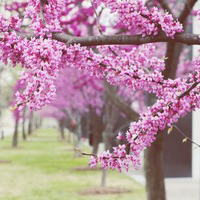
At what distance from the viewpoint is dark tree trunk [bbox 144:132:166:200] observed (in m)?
8.90

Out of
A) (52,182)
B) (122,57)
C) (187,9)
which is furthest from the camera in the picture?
(52,182)

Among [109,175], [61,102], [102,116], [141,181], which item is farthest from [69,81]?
[141,181]

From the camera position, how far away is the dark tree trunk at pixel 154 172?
8.90m

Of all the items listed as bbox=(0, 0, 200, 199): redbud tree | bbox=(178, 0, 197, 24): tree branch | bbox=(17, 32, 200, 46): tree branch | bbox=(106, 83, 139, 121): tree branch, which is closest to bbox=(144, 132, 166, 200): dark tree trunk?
bbox=(106, 83, 139, 121): tree branch

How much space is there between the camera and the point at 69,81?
90.8 ft

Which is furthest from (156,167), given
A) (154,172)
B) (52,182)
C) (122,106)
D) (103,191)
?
(52,182)

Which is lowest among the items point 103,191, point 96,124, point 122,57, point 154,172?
point 103,191

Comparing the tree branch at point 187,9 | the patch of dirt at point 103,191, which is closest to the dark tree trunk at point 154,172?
the tree branch at point 187,9

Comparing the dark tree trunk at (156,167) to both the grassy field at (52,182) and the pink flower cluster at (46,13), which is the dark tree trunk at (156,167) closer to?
the pink flower cluster at (46,13)

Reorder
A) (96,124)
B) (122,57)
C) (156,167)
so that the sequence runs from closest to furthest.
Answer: (122,57) → (156,167) → (96,124)

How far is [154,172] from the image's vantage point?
8.97 metres

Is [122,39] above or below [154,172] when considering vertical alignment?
above

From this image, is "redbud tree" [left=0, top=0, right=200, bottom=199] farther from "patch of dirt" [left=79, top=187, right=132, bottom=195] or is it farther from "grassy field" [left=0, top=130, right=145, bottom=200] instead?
"patch of dirt" [left=79, top=187, right=132, bottom=195]

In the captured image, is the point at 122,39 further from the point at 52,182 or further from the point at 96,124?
the point at 96,124
